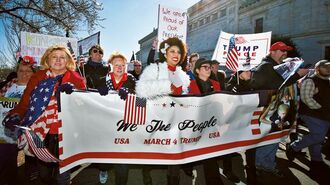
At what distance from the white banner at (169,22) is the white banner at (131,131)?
2728 mm

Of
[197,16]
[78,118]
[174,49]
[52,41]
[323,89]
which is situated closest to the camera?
[78,118]

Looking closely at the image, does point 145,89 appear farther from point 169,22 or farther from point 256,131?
point 169,22

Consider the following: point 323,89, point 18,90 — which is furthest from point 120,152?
point 323,89

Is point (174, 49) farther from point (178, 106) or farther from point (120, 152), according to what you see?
point (120, 152)

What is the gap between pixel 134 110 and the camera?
3227 mm

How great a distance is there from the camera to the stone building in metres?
23.8

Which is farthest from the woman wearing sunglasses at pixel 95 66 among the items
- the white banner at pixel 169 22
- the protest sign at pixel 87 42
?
the white banner at pixel 169 22

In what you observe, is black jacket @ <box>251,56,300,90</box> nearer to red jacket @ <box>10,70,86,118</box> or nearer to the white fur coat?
the white fur coat

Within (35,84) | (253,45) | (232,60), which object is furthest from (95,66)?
(253,45)

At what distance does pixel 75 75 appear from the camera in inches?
129

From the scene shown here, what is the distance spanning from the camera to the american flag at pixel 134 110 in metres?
3.21

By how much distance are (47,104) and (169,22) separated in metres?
3.63

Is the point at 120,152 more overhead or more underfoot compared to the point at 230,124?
more underfoot

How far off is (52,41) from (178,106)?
464 centimetres
